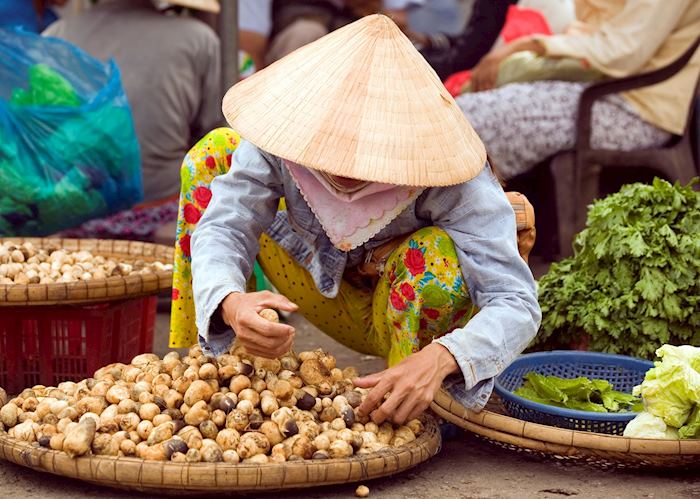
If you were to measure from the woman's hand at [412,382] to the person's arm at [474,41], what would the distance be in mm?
3893

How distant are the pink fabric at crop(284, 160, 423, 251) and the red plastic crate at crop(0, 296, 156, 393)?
98 centimetres

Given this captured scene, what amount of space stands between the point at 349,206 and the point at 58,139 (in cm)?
200

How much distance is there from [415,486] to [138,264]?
62.3 inches

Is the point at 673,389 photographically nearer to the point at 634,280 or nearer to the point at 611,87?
the point at 634,280

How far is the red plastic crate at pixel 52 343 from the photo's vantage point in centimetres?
334

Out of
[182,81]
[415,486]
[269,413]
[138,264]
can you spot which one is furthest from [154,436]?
[182,81]

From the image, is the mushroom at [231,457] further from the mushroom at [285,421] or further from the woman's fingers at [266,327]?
the woman's fingers at [266,327]

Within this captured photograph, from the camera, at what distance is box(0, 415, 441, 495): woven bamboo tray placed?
7.77ft

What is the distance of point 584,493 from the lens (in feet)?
8.79

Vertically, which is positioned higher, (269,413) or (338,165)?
(338,165)

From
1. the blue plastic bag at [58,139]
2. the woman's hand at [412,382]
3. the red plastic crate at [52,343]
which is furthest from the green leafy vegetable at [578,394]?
the blue plastic bag at [58,139]

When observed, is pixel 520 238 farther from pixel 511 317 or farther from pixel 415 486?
pixel 415 486

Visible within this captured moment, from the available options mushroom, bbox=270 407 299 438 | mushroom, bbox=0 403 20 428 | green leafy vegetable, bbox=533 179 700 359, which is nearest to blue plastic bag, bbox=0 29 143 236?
mushroom, bbox=0 403 20 428

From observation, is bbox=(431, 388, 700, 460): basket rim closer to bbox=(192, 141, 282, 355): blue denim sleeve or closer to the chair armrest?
bbox=(192, 141, 282, 355): blue denim sleeve
